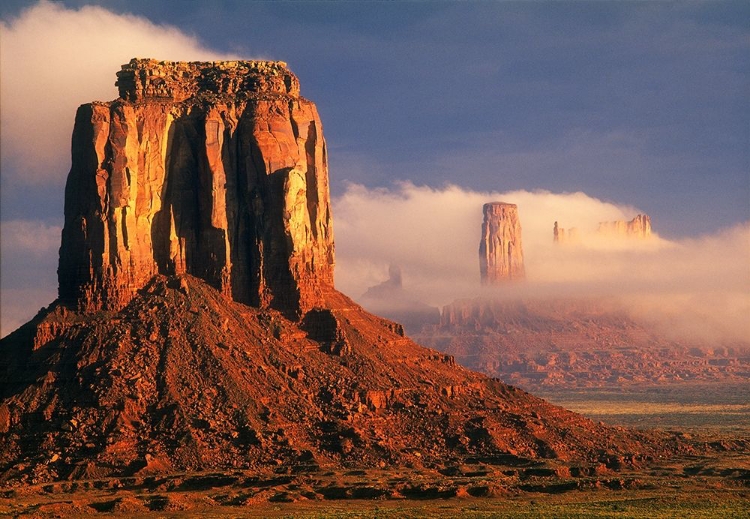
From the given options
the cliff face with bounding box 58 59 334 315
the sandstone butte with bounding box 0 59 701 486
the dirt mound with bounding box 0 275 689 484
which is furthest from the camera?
the cliff face with bounding box 58 59 334 315

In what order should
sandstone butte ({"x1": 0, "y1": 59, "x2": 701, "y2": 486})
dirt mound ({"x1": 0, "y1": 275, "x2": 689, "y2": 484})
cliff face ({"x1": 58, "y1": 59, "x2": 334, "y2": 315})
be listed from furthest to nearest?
cliff face ({"x1": 58, "y1": 59, "x2": 334, "y2": 315}) < sandstone butte ({"x1": 0, "y1": 59, "x2": 701, "y2": 486}) < dirt mound ({"x1": 0, "y1": 275, "x2": 689, "y2": 484})

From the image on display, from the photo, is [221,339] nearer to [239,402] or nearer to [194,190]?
[239,402]

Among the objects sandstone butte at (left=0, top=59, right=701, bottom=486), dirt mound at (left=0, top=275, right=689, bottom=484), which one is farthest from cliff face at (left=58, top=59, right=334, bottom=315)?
dirt mound at (left=0, top=275, right=689, bottom=484)

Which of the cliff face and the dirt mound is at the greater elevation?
the cliff face

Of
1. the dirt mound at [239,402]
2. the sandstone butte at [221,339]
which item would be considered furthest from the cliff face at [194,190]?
the dirt mound at [239,402]

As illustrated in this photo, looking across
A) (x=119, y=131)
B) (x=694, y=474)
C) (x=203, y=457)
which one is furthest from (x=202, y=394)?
(x=694, y=474)

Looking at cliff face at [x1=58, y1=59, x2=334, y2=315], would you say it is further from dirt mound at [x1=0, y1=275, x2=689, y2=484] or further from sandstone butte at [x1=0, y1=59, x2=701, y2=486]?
dirt mound at [x1=0, y1=275, x2=689, y2=484]

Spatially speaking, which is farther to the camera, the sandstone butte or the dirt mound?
the sandstone butte
